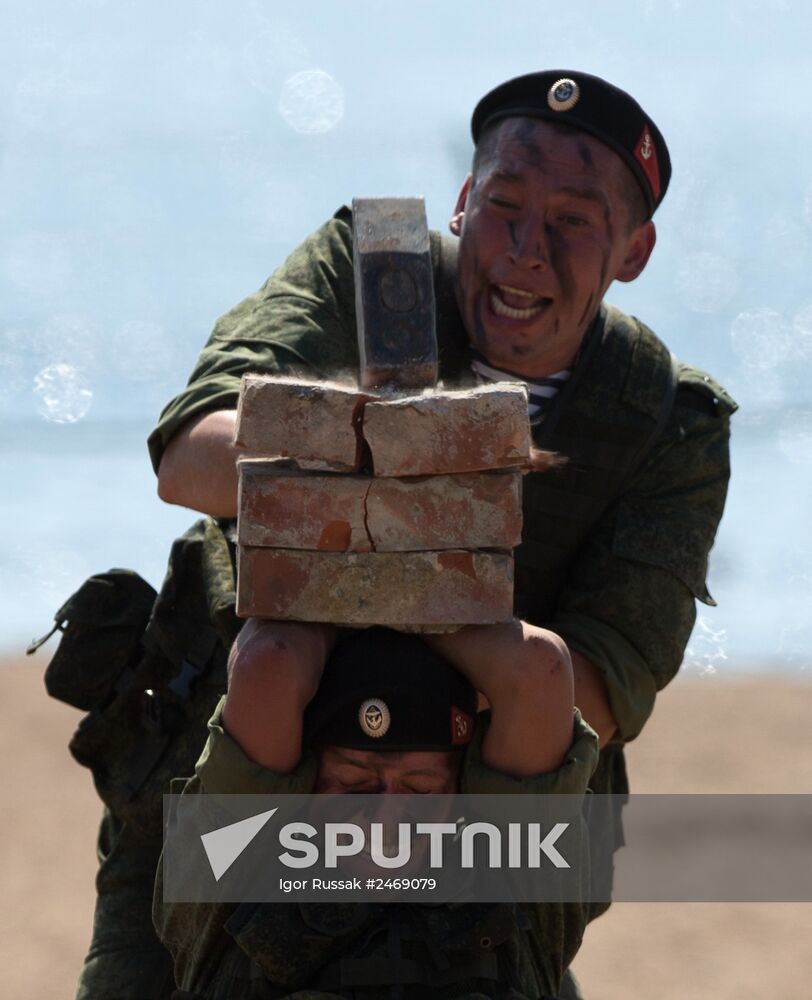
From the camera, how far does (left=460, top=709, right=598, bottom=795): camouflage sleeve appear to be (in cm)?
361

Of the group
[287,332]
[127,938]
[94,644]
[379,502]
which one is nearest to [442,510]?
[379,502]

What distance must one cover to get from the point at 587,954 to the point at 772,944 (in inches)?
42.9

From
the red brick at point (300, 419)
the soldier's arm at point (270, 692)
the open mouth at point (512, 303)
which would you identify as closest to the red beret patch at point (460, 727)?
the soldier's arm at point (270, 692)

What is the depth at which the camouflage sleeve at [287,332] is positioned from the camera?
421 cm

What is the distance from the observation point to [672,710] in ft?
57.5

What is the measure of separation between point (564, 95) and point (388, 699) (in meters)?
1.68

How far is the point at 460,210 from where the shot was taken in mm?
4684

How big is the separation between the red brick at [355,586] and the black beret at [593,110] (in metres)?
1.42

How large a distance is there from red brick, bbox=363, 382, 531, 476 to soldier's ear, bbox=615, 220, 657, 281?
1.33 meters

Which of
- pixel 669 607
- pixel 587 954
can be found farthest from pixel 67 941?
pixel 669 607

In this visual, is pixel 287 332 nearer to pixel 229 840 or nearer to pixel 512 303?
pixel 512 303

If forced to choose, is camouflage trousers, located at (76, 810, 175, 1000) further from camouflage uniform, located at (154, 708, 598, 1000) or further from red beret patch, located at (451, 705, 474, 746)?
red beret patch, located at (451, 705, 474, 746)

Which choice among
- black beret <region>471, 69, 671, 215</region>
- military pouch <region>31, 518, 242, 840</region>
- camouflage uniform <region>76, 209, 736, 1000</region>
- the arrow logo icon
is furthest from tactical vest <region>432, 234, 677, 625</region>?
the arrow logo icon

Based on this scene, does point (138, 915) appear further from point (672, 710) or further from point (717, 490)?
point (672, 710)
